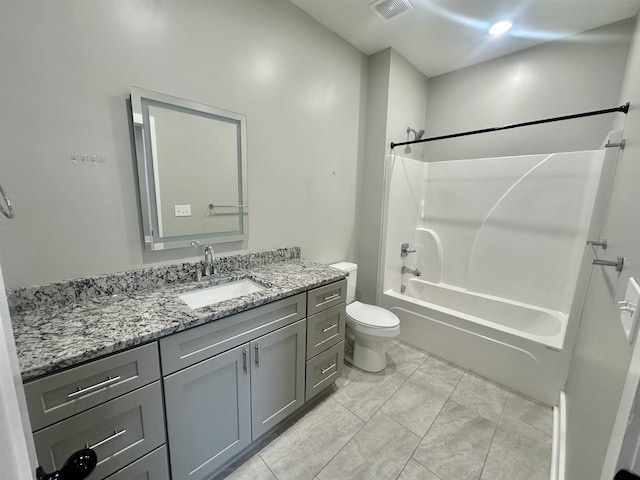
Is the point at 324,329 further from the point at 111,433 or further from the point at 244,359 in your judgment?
the point at 111,433

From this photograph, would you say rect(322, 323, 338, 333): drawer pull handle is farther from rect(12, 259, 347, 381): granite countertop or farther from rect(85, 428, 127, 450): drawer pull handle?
rect(85, 428, 127, 450): drawer pull handle

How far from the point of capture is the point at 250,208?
5.90 ft

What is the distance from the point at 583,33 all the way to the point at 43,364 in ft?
12.3

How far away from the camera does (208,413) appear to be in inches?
46.9

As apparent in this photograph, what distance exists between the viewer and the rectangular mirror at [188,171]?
134 centimetres

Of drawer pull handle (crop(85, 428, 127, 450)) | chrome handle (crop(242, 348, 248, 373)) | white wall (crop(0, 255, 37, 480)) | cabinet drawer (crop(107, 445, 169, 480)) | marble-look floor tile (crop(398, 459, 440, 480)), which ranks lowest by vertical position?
marble-look floor tile (crop(398, 459, 440, 480))

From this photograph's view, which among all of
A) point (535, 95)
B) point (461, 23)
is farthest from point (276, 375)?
point (535, 95)

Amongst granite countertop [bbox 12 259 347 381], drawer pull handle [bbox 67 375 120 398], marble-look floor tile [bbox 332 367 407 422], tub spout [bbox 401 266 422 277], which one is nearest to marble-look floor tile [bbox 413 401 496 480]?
marble-look floor tile [bbox 332 367 407 422]

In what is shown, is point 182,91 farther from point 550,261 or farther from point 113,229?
point 550,261

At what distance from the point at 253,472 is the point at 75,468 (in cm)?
127

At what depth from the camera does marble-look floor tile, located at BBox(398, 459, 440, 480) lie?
4.42 feet

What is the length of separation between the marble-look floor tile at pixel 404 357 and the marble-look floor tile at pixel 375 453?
0.57 metres

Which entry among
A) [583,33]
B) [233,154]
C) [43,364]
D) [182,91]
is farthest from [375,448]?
[583,33]

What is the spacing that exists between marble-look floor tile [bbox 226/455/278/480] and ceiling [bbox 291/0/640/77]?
2.93m
